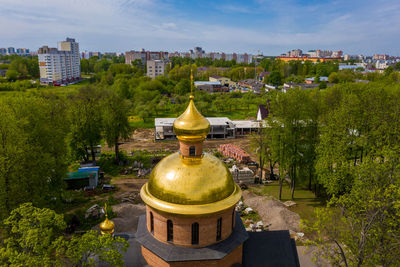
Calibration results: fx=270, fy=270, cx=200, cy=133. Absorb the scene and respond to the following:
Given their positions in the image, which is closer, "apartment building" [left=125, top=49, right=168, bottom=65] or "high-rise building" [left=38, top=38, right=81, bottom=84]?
"high-rise building" [left=38, top=38, right=81, bottom=84]

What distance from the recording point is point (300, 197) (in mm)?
24359

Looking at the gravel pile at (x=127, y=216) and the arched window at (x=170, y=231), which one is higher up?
the arched window at (x=170, y=231)

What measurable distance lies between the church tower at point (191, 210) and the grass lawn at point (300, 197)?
1231 centimetres

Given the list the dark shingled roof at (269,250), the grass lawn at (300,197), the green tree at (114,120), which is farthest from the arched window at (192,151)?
the green tree at (114,120)

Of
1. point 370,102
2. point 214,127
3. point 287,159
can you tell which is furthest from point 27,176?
point 214,127

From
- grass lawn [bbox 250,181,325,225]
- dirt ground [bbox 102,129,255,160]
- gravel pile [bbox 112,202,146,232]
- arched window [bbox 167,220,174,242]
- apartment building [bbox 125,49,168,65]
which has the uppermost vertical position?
apartment building [bbox 125,49,168,65]

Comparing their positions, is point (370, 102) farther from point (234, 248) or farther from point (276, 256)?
point (234, 248)

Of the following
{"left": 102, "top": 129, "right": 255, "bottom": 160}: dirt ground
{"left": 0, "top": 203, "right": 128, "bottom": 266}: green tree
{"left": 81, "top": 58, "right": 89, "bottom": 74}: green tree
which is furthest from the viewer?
{"left": 81, "top": 58, "right": 89, "bottom": 74}: green tree

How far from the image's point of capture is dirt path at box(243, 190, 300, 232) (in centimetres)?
1962

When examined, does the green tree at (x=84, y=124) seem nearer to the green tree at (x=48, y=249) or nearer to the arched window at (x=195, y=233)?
the green tree at (x=48, y=249)

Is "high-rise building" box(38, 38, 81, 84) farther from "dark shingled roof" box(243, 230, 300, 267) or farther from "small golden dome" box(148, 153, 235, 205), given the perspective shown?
"dark shingled roof" box(243, 230, 300, 267)

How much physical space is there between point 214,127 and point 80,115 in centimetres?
2099

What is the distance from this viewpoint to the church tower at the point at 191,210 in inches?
404

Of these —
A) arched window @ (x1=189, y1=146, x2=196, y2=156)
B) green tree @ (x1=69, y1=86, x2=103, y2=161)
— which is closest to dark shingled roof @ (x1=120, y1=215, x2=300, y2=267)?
arched window @ (x1=189, y1=146, x2=196, y2=156)
